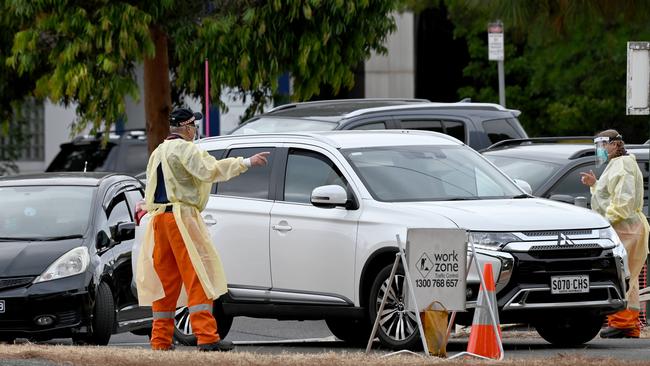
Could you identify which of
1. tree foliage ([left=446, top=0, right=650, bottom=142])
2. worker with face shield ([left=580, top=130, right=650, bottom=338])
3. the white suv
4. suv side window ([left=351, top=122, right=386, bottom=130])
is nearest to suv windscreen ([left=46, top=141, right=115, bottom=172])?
tree foliage ([left=446, top=0, right=650, bottom=142])

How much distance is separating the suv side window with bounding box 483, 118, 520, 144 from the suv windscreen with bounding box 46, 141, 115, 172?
847 centimetres

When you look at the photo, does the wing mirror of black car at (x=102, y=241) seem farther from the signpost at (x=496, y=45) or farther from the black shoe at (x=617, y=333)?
the signpost at (x=496, y=45)

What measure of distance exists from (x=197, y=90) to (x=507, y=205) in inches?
514

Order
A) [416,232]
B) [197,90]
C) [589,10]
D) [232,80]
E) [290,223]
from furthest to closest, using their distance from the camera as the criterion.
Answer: [197,90] < [232,80] < [589,10] < [290,223] < [416,232]

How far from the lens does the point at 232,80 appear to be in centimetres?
2286

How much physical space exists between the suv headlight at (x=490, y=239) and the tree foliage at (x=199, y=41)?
1033 cm

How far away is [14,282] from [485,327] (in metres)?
4.28

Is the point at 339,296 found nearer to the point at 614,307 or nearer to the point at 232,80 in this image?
the point at 614,307

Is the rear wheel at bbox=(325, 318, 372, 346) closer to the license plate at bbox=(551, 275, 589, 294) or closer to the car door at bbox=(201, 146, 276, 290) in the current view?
the car door at bbox=(201, 146, 276, 290)

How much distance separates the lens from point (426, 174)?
1371 centimetres

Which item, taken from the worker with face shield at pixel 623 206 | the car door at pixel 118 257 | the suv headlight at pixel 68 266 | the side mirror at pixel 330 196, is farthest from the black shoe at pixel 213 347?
the worker with face shield at pixel 623 206

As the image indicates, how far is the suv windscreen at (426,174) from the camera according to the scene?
1345cm

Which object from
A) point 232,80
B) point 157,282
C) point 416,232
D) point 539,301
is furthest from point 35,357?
point 232,80

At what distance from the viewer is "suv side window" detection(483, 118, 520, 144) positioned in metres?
19.1
